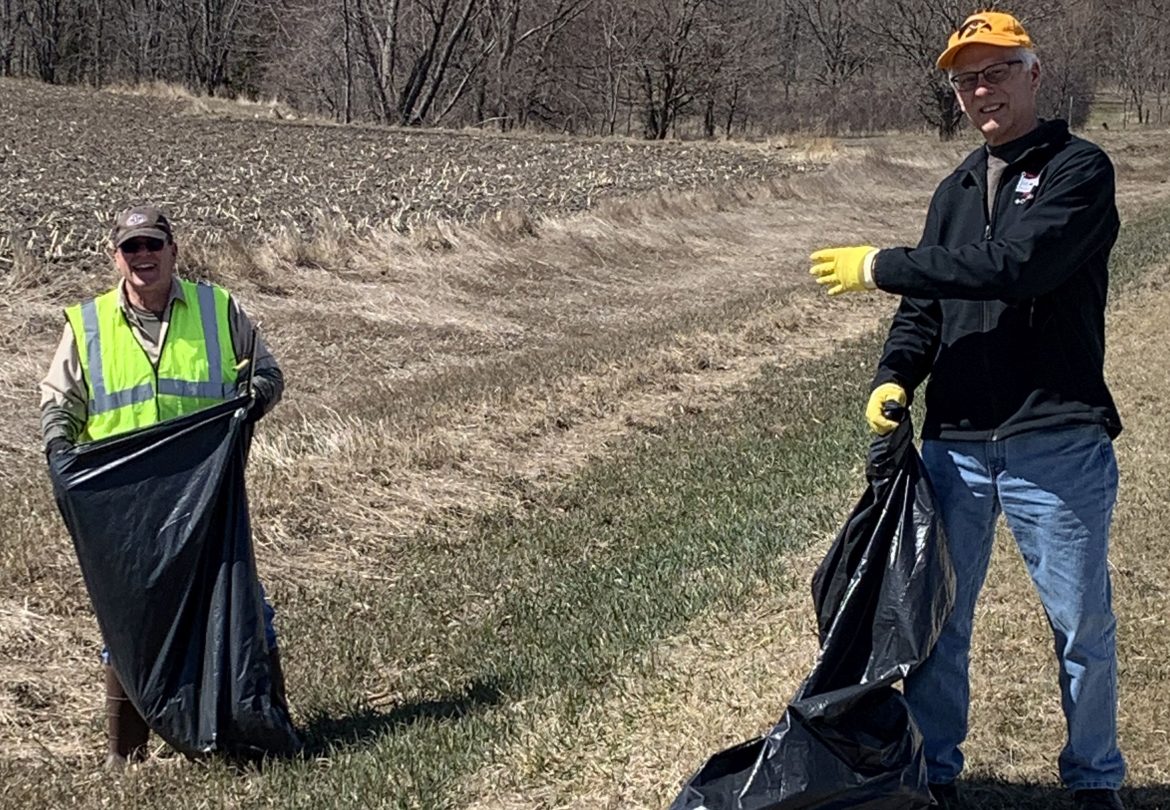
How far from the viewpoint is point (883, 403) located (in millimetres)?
3787

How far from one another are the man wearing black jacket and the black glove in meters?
2.58

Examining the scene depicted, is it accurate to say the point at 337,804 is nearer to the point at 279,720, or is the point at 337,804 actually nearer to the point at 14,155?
the point at 279,720

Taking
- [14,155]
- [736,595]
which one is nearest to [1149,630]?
[736,595]

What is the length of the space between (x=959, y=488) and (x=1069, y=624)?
46 cm

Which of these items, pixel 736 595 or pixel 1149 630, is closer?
pixel 1149 630

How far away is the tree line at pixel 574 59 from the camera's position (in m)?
55.7

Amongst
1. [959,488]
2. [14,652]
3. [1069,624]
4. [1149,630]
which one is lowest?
[14,652]

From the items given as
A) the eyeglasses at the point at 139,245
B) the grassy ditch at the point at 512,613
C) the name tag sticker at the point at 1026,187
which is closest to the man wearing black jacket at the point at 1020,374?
the name tag sticker at the point at 1026,187

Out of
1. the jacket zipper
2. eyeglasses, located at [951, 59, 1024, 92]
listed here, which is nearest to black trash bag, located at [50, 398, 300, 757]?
the jacket zipper

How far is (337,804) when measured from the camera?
432cm

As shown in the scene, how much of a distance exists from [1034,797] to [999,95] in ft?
6.69

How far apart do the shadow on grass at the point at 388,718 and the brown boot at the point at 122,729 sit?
1.90 ft

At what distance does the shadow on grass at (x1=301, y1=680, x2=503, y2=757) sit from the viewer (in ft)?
16.1

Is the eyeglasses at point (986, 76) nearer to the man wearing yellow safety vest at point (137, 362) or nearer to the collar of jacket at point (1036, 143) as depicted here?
the collar of jacket at point (1036, 143)
